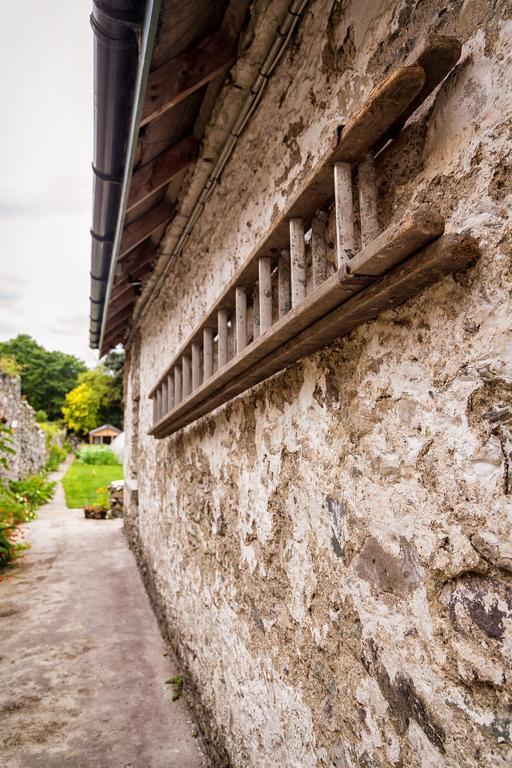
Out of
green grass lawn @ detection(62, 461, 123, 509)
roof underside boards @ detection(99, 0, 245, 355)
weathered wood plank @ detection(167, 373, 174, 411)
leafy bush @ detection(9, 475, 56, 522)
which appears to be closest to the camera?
roof underside boards @ detection(99, 0, 245, 355)

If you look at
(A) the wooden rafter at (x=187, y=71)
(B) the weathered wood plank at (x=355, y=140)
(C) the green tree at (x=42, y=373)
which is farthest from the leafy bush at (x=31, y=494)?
(C) the green tree at (x=42, y=373)

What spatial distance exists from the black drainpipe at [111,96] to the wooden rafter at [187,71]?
5.9 inches

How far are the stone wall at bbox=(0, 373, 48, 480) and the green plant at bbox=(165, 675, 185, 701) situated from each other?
20.5ft

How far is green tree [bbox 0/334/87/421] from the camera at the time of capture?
40312mm

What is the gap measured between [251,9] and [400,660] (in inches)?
84.8

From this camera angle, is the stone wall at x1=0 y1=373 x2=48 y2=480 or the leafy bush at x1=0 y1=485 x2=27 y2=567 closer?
the leafy bush at x1=0 y1=485 x2=27 y2=567

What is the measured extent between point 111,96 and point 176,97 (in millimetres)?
292

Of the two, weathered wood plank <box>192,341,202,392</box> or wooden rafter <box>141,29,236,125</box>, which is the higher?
wooden rafter <box>141,29,236,125</box>

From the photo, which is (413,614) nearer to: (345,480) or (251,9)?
(345,480)

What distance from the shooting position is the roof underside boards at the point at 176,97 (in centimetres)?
176

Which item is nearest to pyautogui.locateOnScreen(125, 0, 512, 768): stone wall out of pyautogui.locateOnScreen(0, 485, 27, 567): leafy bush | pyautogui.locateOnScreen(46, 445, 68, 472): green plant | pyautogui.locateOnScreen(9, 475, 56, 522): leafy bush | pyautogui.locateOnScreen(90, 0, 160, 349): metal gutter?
pyautogui.locateOnScreen(90, 0, 160, 349): metal gutter

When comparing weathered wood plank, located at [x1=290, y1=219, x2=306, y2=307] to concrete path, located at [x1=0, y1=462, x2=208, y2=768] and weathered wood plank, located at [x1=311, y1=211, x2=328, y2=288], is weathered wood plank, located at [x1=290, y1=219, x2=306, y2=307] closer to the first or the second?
weathered wood plank, located at [x1=311, y1=211, x2=328, y2=288]

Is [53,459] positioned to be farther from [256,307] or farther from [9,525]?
[256,307]

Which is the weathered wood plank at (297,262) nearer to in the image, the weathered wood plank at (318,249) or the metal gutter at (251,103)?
the weathered wood plank at (318,249)
